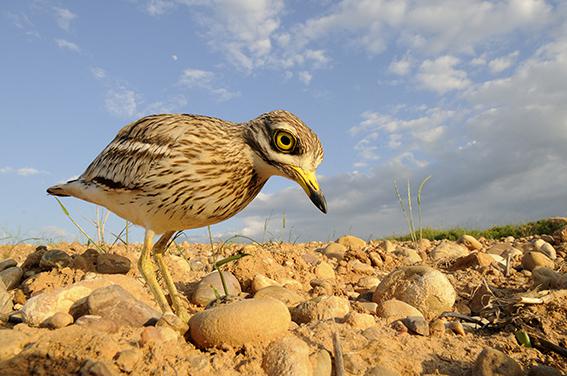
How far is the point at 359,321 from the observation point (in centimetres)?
317

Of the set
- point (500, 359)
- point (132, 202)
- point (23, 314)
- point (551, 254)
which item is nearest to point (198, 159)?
point (132, 202)

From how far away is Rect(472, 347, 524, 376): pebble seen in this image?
2.65 meters

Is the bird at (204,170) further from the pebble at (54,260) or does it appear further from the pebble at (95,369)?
the pebble at (95,369)

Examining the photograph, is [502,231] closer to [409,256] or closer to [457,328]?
[409,256]

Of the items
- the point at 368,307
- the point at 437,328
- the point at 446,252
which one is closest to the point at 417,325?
the point at 437,328

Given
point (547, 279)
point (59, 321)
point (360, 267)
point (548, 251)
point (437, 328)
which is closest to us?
point (59, 321)

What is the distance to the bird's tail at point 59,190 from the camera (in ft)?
17.0

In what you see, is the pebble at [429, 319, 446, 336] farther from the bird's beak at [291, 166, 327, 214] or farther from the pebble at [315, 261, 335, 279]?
the pebble at [315, 261, 335, 279]

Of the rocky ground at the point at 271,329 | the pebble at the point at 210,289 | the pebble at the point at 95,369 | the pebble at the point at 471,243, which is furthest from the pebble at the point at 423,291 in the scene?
the pebble at the point at 471,243

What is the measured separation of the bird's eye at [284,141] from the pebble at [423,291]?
64.3 inches

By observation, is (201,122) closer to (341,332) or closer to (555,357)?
(341,332)

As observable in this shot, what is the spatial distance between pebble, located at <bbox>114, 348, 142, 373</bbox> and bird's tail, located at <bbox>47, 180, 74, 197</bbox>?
3170 millimetres

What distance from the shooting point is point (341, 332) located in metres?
3.00

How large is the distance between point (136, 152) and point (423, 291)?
9.08ft
